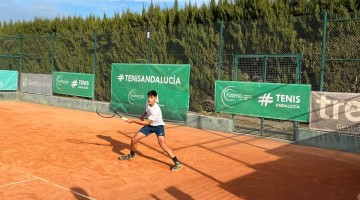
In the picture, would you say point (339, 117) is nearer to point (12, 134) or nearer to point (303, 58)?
point (303, 58)

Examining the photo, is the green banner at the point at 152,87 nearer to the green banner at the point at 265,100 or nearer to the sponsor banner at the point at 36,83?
the green banner at the point at 265,100

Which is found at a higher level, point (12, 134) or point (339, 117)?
point (339, 117)

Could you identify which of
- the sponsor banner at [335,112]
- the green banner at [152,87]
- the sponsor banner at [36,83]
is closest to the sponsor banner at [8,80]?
the sponsor banner at [36,83]

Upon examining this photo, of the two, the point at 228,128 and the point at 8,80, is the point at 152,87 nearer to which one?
the point at 228,128

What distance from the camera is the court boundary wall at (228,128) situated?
9.90 metres

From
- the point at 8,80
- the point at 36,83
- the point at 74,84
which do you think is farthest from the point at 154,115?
the point at 8,80

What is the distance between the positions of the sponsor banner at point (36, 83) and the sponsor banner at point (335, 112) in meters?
13.6

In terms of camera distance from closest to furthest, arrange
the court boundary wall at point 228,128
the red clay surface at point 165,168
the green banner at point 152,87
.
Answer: the red clay surface at point 165,168 → the court boundary wall at point 228,128 → the green banner at point 152,87

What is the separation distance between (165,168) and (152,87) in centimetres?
700

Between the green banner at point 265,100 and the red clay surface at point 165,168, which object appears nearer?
the red clay surface at point 165,168

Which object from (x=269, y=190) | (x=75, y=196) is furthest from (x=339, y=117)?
(x=75, y=196)

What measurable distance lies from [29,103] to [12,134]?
9.70m

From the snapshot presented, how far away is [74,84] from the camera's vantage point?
702 inches

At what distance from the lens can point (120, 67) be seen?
51.3 feet
